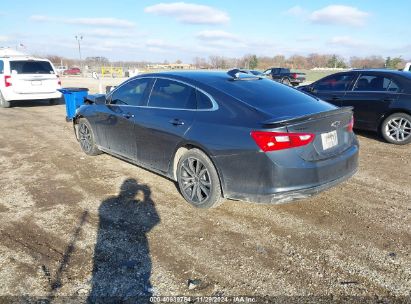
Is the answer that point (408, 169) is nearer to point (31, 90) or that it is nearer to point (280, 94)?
point (280, 94)

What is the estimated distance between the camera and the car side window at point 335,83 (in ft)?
26.8

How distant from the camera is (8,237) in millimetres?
3564

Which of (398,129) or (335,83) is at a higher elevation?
(335,83)

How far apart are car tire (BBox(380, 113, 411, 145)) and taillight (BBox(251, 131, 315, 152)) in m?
4.93

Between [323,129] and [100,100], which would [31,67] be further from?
[323,129]

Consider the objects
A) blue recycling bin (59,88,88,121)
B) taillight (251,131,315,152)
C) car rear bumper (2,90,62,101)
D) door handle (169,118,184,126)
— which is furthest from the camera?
car rear bumper (2,90,62,101)

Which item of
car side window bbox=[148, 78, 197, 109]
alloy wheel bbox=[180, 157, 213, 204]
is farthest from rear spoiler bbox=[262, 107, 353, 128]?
car side window bbox=[148, 78, 197, 109]

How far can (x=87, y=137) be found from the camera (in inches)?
251

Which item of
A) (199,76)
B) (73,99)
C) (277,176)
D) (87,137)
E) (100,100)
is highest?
(199,76)

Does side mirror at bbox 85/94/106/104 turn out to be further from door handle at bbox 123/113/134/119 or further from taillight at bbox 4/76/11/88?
→ taillight at bbox 4/76/11/88

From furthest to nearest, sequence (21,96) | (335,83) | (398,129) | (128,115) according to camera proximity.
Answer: (21,96), (335,83), (398,129), (128,115)

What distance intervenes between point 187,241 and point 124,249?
62 cm

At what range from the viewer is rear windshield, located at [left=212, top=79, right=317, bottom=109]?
3.95 m

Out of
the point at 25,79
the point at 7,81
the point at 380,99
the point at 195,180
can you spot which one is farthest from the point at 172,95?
the point at 7,81
